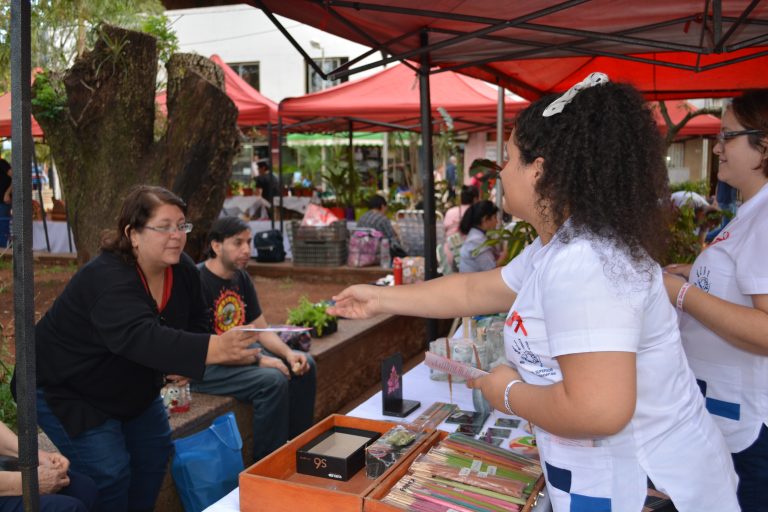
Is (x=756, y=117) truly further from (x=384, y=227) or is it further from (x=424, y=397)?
(x=384, y=227)

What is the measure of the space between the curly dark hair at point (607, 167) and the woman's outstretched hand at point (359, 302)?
0.74m

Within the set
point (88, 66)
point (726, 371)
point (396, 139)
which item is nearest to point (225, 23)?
point (396, 139)

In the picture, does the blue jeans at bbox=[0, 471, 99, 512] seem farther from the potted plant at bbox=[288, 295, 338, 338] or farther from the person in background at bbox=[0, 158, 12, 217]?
the person in background at bbox=[0, 158, 12, 217]

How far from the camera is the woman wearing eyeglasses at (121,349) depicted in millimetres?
2385

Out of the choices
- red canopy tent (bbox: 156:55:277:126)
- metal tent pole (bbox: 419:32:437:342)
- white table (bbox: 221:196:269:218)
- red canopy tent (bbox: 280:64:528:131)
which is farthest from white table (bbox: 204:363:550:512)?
white table (bbox: 221:196:269:218)

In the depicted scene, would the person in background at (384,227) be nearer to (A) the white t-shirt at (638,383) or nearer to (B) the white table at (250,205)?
(B) the white table at (250,205)

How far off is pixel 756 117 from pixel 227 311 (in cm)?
298

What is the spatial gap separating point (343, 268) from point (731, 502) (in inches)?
297

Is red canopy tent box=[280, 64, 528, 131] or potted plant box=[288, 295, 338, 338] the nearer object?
potted plant box=[288, 295, 338, 338]

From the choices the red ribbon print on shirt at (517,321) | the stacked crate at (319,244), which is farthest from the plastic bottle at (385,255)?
the red ribbon print on shirt at (517,321)

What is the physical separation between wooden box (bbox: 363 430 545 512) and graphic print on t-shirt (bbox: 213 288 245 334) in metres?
2.25

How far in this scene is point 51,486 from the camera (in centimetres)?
228

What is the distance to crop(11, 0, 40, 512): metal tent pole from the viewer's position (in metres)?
1.49

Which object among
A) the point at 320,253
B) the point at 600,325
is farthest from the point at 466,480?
the point at 320,253
